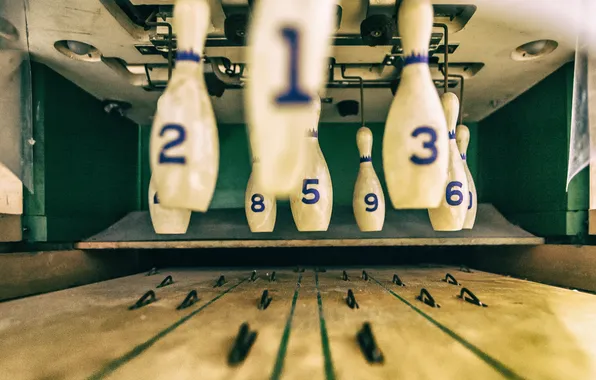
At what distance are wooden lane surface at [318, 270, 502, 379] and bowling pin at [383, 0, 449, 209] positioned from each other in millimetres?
290

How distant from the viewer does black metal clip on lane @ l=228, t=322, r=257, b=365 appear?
2.54 feet

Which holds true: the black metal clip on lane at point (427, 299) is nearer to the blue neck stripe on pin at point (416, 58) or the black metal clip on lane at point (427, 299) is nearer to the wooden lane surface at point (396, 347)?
the wooden lane surface at point (396, 347)

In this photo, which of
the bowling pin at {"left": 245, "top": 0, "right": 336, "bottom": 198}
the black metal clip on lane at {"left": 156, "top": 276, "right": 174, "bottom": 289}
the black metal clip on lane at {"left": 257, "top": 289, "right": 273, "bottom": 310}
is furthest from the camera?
the black metal clip on lane at {"left": 156, "top": 276, "right": 174, "bottom": 289}

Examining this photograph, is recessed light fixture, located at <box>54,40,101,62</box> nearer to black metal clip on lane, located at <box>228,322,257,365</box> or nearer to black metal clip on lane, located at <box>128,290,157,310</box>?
black metal clip on lane, located at <box>128,290,157,310</box>

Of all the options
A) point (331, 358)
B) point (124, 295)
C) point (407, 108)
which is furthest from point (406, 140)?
point (124, 295)

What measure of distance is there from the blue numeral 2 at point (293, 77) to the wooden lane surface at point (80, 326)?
0.60 metres

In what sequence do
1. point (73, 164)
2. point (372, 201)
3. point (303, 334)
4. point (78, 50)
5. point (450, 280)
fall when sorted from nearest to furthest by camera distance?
point (303, 334), point (372, 201), point (78, 50), point (450, 280), point (73, 164)

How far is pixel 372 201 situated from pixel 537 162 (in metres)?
1.17

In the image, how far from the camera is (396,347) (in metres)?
0.85

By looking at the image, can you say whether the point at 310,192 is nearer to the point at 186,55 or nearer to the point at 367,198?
the point at 367,198

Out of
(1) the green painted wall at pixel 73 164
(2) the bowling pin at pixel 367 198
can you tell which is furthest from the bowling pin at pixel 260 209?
(1) the green painted wall at pixel 73 164

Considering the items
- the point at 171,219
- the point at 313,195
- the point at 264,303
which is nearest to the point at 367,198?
the point at 313,195

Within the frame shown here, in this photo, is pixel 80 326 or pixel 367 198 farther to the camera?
pixel 367 198

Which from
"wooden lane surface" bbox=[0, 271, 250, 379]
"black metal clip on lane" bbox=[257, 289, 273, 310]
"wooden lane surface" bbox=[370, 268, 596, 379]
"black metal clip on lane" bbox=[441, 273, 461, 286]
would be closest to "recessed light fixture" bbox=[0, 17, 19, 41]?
"wooden lane surface" bbox=[0, 271, 250, 379]
